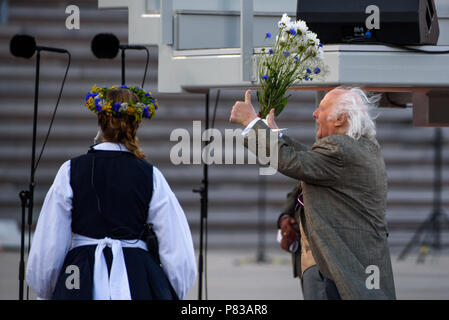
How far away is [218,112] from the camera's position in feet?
33.3

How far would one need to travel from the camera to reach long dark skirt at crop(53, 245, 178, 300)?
3.67m

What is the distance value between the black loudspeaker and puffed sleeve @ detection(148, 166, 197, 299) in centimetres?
123

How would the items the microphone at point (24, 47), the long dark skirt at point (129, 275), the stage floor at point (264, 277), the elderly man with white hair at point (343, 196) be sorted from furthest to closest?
1. the stage floor at point (264, 277)
2. the microphone at point (24, 47)
3. the elderly man with white hair at point (343, 196)
4. the long dark skirt at point (129, 275)

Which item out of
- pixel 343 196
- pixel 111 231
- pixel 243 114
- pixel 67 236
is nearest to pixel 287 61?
pixel 243 114

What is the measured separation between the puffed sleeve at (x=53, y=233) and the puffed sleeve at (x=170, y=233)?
34 cm

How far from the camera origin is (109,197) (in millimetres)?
3686

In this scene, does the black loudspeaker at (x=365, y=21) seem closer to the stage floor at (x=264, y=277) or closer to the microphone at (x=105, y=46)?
the microphone at (x=105, y=46)

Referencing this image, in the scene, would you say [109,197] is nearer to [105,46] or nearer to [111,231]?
[111,231]

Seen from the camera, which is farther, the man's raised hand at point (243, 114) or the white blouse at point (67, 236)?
the man's raised hand at point (243, 114)

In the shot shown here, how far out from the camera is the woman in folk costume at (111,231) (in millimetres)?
3688

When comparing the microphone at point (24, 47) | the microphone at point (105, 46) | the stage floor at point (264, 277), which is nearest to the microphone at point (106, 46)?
the microphone at point (105, 46)

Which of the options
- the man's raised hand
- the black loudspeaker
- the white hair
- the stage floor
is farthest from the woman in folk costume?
the stage floor

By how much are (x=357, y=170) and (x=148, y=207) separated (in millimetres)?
895
